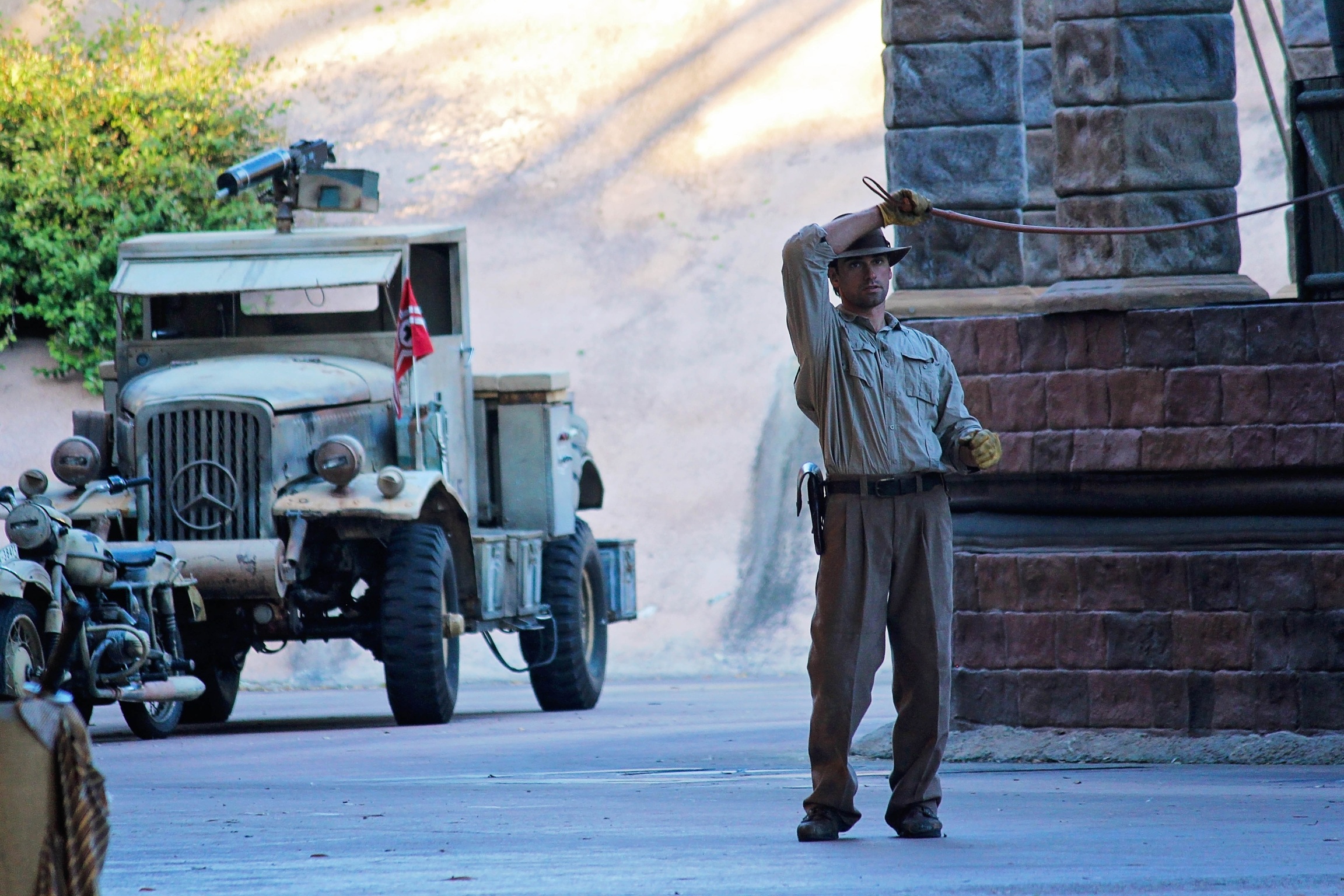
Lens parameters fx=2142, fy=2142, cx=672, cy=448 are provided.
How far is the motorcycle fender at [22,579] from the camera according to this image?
10172mm

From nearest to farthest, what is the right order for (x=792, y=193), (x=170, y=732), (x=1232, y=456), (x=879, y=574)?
1. (x=879, y=574)
2. (x=1232, y=456)
3. (x=170, y=732)
4. (x=792, y=193)

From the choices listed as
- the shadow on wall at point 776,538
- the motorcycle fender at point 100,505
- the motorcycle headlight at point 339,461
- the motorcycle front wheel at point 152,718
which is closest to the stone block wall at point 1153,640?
the motorcycle headlight at point 339,461

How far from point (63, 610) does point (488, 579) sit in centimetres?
353

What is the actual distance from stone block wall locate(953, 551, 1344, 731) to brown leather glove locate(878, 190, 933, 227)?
3228 millimetres

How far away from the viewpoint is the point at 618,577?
656 inches

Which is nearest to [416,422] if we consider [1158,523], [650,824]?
[1158,523]

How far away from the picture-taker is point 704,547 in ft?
78.2

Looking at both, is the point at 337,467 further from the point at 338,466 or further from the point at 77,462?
the point at 77,462

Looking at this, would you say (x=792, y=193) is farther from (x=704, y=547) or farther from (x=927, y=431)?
(x=927, y=431)

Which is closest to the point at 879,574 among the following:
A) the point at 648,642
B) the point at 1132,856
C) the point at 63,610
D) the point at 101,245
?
the point at 1132,856

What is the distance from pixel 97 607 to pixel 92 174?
1645cm

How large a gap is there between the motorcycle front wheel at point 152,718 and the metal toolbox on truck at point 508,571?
6.81ft

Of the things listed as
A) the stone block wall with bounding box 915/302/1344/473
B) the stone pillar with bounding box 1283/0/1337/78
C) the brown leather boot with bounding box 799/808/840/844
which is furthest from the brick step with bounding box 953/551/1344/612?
the stone pillar with bounding box 1283/0/1337/78

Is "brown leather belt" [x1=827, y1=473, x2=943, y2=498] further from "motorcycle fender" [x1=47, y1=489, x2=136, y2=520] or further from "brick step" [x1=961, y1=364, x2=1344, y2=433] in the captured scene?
"motorcycle fender" [x1=47, y1=489, x2=136, y2=520]
